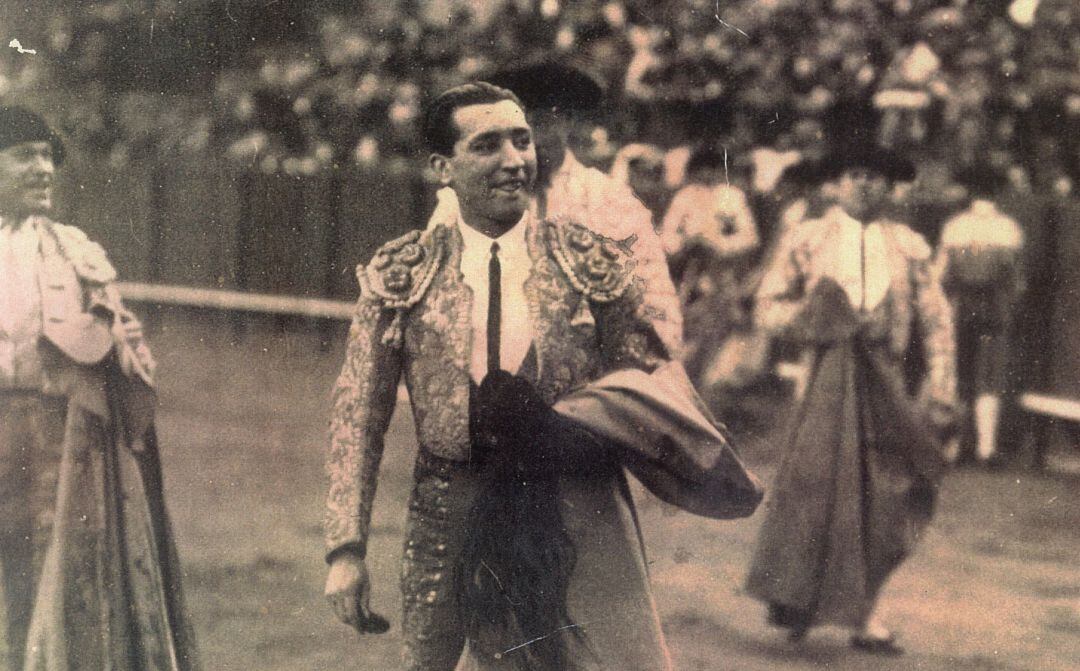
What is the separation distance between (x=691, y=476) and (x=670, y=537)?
0.73 feet

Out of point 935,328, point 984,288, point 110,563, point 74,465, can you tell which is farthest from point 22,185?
point 984,288

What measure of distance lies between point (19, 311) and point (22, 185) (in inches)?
18.6

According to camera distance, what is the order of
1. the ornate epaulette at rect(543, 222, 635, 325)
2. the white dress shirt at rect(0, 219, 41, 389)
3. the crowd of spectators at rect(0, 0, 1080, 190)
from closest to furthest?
the crowd of spectators at rect(0, 0, 1080, 190) < the ornate epaulette at rect(543, 222, 635, 325) < the white dress shirt at rect(0, 219, 41, 389)

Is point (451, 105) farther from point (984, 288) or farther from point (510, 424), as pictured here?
point (984, 288)

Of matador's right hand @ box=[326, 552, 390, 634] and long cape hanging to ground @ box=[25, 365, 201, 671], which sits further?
long cape hanging to ground @ box=[25, 365, 201, 671]

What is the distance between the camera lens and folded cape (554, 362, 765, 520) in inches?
168

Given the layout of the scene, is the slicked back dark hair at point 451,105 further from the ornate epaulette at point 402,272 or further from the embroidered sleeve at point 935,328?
the embroidered sleeve at point 935,328

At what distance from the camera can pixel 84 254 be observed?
4855 mm

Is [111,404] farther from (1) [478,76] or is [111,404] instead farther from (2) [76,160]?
(1) [478,76]

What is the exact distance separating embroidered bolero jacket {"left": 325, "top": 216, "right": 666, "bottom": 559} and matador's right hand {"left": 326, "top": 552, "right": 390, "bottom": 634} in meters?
0.06

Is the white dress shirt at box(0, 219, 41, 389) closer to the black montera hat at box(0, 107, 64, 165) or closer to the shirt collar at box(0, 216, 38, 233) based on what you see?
the shirt collar at box(0, 216, 38, 233)

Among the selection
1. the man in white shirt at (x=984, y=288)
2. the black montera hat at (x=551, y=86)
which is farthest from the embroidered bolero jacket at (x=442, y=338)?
the man in white shirt at (x=984, y=288)

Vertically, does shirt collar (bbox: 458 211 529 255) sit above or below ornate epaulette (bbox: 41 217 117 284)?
above

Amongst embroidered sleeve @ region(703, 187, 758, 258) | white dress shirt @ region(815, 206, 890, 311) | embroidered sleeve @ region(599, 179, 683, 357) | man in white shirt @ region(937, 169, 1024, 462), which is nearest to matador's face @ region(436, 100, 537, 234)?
embroidered sleeve @ region(599, 179, 683, 357)
